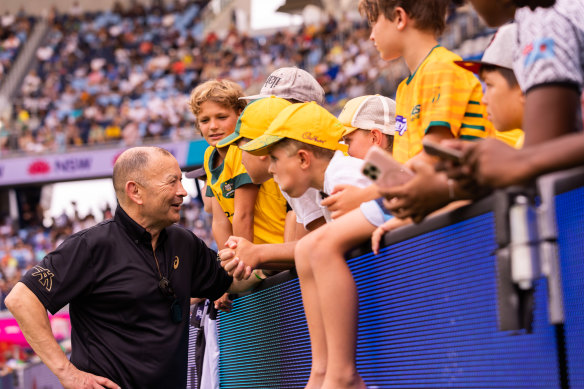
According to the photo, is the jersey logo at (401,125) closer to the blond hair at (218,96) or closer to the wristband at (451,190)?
the wristband at (451,190)

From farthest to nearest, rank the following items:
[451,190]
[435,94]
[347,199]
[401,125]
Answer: [401,125] → [435,94] → [347,199] → [451,190]

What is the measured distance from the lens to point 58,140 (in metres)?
22.7

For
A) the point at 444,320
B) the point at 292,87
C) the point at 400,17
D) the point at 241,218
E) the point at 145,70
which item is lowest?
the point at 444,320

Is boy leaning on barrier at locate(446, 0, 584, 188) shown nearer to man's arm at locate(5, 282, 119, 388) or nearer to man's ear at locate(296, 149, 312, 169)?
man's ear at locate(296, 149, 312, 169)

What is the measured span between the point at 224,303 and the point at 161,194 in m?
0.72

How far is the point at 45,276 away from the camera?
348 centimetres

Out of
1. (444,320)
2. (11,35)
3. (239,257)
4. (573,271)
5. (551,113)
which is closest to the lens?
(573,271)

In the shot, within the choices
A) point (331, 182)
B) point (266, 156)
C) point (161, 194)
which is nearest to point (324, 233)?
point (331, 182)

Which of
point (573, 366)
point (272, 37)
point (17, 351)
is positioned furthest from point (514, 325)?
point (272, 37)

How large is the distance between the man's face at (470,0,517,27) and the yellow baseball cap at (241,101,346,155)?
993 millimetres

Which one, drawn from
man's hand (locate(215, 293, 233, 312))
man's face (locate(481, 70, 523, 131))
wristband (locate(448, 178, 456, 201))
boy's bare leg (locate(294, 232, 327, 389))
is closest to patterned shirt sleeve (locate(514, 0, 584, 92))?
wristband (locate(448, 178, 456, 201))

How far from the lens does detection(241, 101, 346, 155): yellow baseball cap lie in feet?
9.78

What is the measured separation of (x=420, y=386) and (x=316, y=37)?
2110 centimetres

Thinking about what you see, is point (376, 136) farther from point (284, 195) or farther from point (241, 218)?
point (241, 218)
